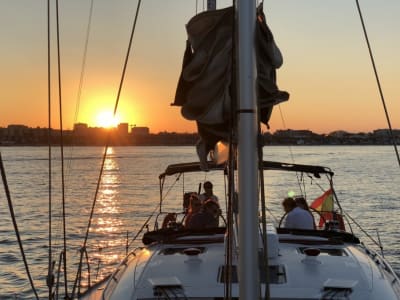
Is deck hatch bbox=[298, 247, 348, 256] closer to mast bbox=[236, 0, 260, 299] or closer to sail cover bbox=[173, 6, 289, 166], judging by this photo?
sail cover bbox=[173, 6, 289, 166]

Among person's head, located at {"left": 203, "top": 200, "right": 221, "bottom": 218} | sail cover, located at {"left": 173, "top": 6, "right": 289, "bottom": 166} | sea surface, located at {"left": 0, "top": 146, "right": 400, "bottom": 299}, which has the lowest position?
sea surface, located at {"left": 0, "top": 146, "right": 400, "bottom": 299}

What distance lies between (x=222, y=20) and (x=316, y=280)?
2.58 metres

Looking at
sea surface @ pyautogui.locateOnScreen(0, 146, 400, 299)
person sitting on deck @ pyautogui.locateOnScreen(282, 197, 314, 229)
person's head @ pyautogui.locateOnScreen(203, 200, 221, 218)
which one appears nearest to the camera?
person sitting on deck @ pyautogui.locateOnScreen(282, 197, 314, 229)

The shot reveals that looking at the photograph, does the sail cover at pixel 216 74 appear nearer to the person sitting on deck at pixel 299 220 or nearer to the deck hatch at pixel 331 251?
the deck hatch at pixel 331 251

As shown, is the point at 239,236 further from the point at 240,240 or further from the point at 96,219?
the point at 96,219

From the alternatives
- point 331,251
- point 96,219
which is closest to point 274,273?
point 331,251

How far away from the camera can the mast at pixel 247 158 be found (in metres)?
3.57

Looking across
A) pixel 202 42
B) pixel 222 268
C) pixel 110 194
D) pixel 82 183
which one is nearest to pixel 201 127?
pixel 202 42

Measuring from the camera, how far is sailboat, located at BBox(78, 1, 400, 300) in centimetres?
359

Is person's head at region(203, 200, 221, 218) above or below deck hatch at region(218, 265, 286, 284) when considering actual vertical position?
above

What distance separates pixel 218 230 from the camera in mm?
7359

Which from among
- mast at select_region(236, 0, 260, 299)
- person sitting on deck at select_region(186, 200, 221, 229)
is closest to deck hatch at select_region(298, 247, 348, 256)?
person sitting on deck at select_region(186, 200, 221, 229)

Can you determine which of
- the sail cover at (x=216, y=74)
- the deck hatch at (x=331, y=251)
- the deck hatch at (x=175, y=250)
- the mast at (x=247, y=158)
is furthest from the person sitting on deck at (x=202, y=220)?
the mast at (x=247, y=158)

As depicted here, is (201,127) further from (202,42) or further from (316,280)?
(316,280)
